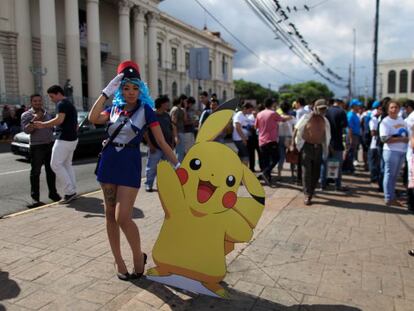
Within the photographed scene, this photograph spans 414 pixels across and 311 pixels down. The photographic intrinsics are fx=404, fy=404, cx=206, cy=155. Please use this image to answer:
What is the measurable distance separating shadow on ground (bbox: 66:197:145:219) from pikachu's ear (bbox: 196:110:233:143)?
2.80 metres

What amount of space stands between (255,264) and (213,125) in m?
1.62

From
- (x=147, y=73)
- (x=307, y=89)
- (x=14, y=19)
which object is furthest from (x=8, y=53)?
(x=307, y=89)

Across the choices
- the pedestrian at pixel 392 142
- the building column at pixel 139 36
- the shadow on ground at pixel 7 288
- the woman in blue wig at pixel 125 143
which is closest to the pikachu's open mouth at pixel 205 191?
the woman in blue wig at pixel 125 143

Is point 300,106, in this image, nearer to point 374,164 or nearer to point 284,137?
point 284,137

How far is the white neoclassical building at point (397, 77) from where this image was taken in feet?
353

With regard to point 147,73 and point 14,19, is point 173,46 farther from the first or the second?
point 14,19

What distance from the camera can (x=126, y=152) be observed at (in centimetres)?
357

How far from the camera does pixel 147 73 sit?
44.2m

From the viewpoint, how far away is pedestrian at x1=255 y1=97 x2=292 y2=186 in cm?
842

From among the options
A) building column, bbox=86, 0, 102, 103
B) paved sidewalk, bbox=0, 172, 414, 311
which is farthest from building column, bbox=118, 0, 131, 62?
paved sidewalk, bbox=0, 172, 414, 311

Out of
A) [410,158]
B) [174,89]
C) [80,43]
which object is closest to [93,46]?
[80,43]

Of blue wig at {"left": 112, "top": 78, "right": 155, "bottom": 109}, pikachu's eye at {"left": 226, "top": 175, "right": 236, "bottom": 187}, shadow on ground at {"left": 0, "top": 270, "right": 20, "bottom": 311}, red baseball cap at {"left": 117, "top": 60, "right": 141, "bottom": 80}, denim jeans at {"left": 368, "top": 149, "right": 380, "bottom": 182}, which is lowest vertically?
shadow on ground at {"left": 0, "top": 270, "right": 20, "bottom": 311}

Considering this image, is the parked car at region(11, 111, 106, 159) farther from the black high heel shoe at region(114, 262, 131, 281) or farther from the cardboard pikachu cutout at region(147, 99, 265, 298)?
the cardboard pikachu cutout at region(147, 99, 265, 298)

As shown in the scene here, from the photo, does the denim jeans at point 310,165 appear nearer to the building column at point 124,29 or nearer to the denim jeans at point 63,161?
the denim jeans at point 63,161
